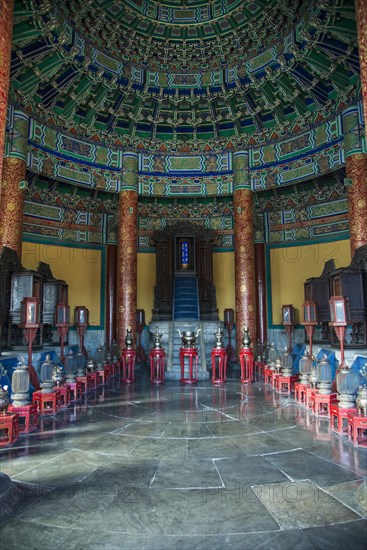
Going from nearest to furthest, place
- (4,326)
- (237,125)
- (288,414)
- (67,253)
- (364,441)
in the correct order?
(364,441) < (288,414) < (4,326) < (237,125) < (67,253)

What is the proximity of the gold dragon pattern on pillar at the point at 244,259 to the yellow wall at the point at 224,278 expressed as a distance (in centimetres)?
229

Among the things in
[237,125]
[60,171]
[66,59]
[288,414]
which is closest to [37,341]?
[60,171]

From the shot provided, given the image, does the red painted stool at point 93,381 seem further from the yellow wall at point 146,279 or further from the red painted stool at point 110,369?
the yellow wall at point 146,279

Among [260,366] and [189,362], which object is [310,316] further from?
[189,362]

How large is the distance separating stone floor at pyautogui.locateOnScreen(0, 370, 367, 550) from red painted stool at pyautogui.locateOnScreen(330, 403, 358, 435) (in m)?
0.13

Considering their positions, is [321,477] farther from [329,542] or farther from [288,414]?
[288,414]

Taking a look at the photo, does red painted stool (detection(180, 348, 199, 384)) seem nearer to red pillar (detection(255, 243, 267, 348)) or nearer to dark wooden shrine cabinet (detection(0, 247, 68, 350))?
dark wooden shrine cabinet (detection(0, 247, 68, 350))

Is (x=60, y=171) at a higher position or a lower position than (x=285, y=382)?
higher

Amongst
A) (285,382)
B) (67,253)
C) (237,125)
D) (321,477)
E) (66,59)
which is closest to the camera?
(321,477)

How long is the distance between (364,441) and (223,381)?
14.2 feet

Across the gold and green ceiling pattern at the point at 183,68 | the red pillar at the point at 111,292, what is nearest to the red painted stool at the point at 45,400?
the red pillar at the point at 111,292

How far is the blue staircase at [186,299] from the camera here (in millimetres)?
11492

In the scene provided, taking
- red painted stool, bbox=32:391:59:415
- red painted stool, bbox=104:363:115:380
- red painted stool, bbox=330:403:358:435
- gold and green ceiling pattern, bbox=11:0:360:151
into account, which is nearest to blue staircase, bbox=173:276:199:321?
red painted stool, bbox=104:363:115:380

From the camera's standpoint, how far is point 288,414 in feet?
16.8
